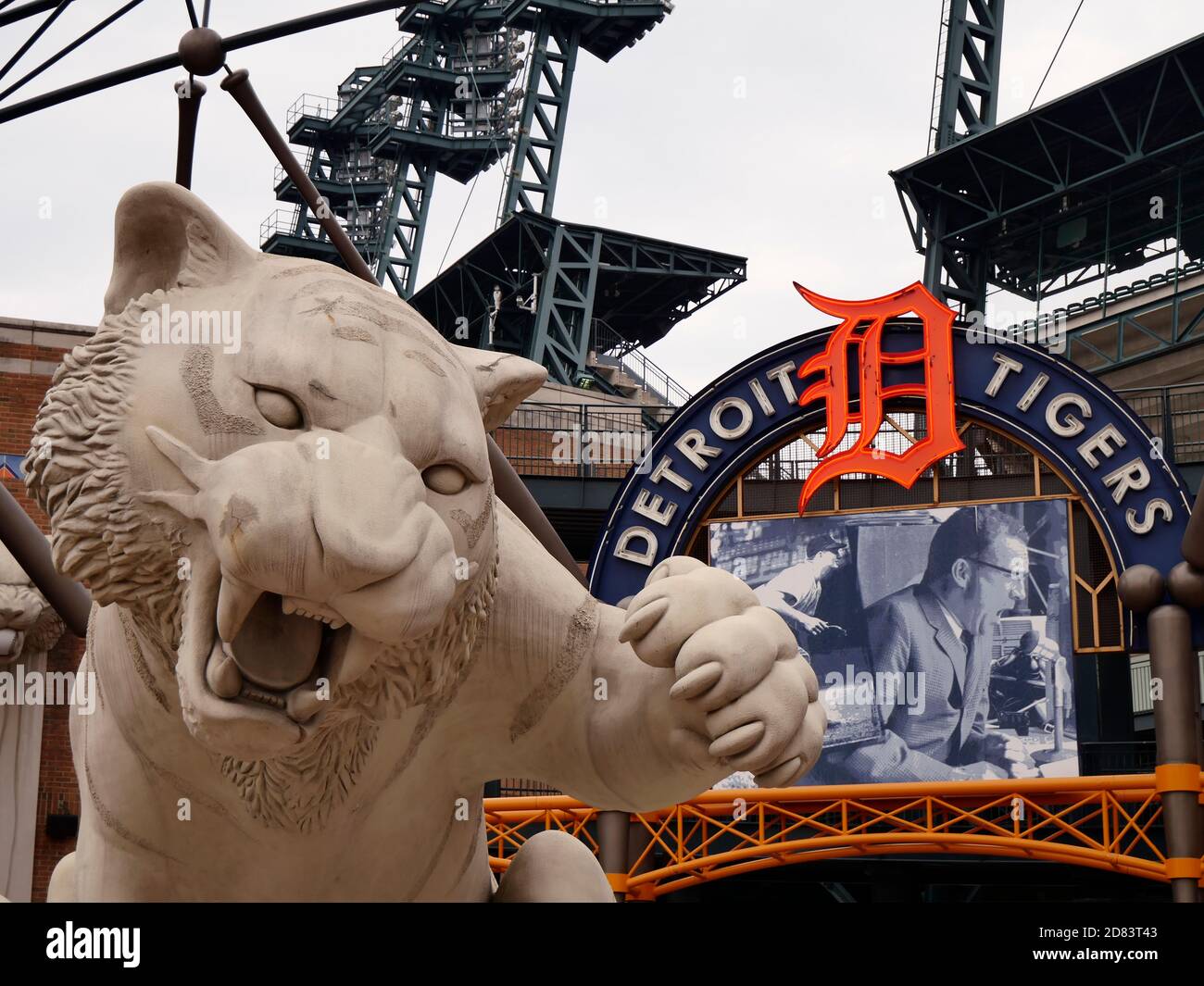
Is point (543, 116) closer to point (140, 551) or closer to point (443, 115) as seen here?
point (443, 115)

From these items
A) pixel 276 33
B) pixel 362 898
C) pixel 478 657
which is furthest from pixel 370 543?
pixel 276 33

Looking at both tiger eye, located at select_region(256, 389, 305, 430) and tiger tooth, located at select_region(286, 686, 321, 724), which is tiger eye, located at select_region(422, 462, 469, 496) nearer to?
tiger eye, located at select_region(256, 389, 305, 430)

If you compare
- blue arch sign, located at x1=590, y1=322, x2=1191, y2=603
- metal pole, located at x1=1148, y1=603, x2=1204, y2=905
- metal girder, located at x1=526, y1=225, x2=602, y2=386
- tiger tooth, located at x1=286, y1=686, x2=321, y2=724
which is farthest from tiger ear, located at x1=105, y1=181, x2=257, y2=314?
metal girder, located at x1=526, y1=225, x2=602, y2=386

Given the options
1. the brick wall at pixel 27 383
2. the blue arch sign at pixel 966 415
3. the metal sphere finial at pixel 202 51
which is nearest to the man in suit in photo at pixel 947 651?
the blue arch sign at pixel 966 415

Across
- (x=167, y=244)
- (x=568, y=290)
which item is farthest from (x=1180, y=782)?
(x=568, y=290)

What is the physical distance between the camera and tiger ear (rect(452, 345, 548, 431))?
2988mm

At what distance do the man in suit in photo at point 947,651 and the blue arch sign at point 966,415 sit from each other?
A: 150 cm

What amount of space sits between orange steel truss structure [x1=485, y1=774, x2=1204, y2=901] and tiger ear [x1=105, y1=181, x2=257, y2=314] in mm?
11029

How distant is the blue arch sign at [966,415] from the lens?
1558cm

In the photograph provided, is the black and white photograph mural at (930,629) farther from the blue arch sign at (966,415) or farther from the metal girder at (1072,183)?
the metal girder at (1072,183)

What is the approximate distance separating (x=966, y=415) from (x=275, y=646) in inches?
598

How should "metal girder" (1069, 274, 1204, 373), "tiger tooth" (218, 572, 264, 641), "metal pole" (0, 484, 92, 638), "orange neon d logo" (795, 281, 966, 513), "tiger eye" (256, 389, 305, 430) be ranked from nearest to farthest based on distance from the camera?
"tiger tooth" (218, 572, 264, 641) < "tiger eye" (256, 389, 305, 430) < "metal pole" (0, 484, 92, 638) < "orange neon d logo" (795, 281, 966, 513) < "metal girder" (1069, 274, 1204, 373)
